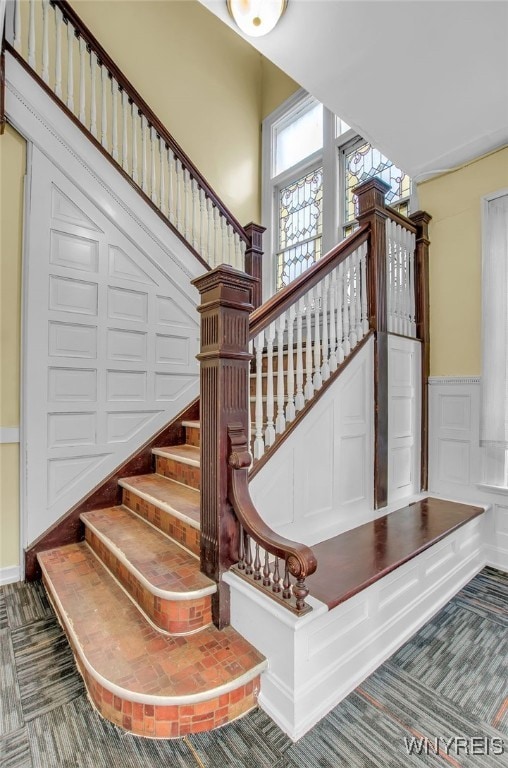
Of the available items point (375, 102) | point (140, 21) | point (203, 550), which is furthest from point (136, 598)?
point (140, 21)

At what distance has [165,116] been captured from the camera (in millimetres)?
3920

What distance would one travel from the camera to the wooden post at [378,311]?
249 cm

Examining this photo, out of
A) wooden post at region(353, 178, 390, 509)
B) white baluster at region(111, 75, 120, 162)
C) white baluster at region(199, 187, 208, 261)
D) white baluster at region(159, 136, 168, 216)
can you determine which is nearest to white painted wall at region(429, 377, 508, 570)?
wooden post at region(353, 178, 390, 509)

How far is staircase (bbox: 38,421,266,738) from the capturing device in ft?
4.28

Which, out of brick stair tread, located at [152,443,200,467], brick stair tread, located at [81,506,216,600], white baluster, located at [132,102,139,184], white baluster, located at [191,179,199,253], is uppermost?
white baluster, located at [132,102,139,184]

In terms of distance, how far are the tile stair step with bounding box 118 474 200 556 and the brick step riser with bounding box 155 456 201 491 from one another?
0.03 metres

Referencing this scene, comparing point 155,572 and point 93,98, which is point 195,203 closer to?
point 93,98

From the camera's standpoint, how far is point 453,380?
2.82 meters

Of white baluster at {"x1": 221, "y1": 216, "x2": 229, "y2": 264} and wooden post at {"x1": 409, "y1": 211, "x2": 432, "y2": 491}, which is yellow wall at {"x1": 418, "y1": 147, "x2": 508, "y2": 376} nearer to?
wooden post at {"x1": 409, "y1": 211, "x2": 432, "y2": 491}

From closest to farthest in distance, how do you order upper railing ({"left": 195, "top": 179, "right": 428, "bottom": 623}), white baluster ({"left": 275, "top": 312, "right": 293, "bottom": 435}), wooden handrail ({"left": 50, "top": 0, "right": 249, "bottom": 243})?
upper railing ({"left": 195, "top": 179, "right": 428, "bottom": 623}), white baluster ({"left": 275, "top": 312, "right": 293, "bottom": 435}), wooden handrail ({"left": 50, "top": 0, "right": 249, "bottom": 243})

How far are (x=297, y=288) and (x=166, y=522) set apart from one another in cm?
149

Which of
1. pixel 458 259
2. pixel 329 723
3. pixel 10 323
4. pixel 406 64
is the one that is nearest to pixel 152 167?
pixel 10 323

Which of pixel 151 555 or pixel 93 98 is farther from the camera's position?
pixel 93 98

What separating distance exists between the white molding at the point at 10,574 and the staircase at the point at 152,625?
18 cm
